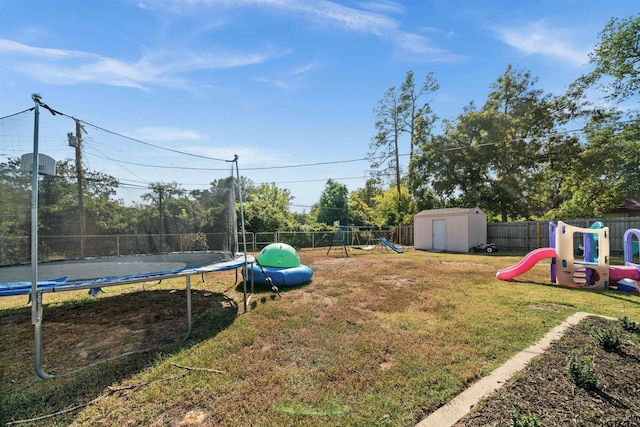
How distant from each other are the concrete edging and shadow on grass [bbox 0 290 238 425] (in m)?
2.46

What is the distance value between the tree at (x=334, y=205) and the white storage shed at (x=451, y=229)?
889cm

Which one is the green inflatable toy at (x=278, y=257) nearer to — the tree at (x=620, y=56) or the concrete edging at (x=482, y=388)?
the concrete edging at (x=482, y=388)

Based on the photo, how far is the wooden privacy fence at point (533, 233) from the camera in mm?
11453

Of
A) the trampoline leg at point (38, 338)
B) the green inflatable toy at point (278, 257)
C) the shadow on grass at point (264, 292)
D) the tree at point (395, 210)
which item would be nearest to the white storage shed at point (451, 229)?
the tree at point (395, 210)

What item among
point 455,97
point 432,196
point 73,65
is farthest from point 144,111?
point 432,196

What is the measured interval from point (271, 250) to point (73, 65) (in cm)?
464

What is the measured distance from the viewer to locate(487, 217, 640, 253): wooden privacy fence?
37.6 feet

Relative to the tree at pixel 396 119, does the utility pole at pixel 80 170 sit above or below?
below

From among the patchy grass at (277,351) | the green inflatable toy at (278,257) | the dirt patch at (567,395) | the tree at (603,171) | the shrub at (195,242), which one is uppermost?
the tree at (603,171)

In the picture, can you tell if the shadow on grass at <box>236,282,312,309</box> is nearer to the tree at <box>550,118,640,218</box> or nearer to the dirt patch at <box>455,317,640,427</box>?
the dirt patch at <box>455,317,640,427</box>

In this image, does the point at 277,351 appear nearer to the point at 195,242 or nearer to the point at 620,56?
the point at 195,242

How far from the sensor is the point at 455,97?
54.6ft

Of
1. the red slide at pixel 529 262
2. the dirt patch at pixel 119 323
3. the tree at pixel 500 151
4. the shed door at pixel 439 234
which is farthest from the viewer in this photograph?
the tree at pixel 500 151

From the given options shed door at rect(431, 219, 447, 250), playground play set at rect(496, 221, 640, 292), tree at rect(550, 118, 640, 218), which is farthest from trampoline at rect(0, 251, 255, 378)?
tree at rect(550, 118, 640, 218)
